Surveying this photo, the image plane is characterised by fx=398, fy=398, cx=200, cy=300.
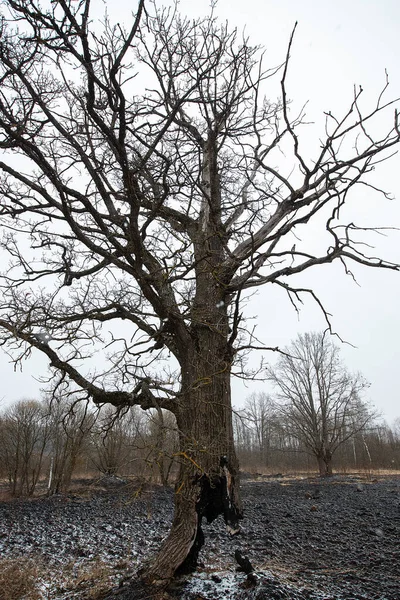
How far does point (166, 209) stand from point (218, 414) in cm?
304

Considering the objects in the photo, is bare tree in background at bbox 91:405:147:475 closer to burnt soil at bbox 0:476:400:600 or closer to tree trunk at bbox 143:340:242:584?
burnt soil at bbox 0:476:400:600

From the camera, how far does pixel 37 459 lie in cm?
1319

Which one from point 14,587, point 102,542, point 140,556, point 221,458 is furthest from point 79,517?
point 221,458

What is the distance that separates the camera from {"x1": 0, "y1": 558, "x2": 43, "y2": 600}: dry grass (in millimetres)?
4164

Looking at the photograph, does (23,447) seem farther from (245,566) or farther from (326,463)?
(326,463)

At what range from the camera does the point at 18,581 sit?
4.44 meters

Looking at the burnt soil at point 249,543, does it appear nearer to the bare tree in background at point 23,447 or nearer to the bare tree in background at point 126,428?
the bare tree in background at point 126,428

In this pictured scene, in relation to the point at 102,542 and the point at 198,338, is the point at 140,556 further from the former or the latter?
the point at 198,338

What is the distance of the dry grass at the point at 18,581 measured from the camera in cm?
416

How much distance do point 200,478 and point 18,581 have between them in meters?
2.40

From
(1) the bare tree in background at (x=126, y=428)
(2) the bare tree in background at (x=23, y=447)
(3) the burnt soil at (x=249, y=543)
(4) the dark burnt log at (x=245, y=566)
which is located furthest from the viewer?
(2) the bare tree in background at (x=23, y=447)

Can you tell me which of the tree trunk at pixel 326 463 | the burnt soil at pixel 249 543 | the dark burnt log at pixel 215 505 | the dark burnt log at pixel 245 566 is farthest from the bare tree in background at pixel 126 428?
the tree trunk at pixel 326 463

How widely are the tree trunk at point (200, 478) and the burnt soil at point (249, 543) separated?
30 centimetres

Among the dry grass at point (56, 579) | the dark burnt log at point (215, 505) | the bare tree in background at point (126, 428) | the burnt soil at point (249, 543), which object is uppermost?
the bare tree in background at point (126, 428)
